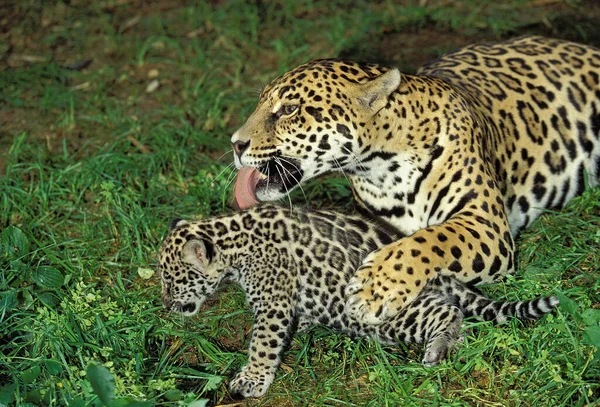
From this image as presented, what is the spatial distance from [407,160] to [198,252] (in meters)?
1.78

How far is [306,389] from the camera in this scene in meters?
6.60

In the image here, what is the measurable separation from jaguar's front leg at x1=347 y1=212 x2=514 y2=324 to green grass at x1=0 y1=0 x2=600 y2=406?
0.98 ft

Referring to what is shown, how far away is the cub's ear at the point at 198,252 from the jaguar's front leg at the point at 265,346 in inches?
19.5

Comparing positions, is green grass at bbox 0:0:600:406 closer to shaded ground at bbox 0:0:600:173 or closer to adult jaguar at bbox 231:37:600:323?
shaded ground at bbox 0:0:600:173

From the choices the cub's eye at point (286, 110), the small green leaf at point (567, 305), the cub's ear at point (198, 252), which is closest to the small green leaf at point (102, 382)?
the cub's ear at point (198, 252)

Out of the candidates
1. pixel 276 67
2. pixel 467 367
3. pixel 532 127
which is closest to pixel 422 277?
pixel 467 367

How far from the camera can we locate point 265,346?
6684mm

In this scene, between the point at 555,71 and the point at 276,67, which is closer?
the point at 555,71

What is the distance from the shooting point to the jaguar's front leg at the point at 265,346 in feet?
21.5

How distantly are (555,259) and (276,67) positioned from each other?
16.0 ft

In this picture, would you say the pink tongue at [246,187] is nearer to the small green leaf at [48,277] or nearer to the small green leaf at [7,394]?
the small green leaf at [48,277]

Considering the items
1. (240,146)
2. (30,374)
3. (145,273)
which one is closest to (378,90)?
(240,146)

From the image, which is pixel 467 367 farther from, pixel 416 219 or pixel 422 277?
pixel 416 219

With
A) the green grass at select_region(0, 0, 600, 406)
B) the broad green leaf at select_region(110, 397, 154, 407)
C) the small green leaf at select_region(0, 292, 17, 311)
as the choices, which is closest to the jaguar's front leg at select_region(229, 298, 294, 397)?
the green grass at select_region(0, 0, 600, 406)
